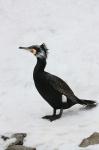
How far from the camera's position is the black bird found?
430 inches

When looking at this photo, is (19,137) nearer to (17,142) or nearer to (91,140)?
(17,142)

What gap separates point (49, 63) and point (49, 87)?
303cm

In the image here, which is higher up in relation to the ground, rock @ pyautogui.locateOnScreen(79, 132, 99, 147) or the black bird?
the black bird

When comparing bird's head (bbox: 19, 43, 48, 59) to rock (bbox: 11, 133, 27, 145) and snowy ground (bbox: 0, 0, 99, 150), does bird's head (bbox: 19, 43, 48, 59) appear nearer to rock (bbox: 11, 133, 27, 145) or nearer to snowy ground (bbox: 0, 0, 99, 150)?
snowy ground (bbox: 0, 0, 99, 150)

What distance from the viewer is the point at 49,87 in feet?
35.9

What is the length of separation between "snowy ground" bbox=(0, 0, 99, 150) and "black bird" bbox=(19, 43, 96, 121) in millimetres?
225

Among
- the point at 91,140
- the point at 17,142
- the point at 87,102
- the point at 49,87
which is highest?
the point at 49,87

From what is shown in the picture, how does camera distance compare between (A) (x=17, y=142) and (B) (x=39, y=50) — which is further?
(B) (x=39, y=50)

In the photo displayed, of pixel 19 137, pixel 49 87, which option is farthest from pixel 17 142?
pixel 49 87

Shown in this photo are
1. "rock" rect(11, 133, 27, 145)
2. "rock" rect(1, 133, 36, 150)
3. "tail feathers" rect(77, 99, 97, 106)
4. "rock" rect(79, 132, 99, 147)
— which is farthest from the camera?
"tail feathers" rect(77, 99, 97, 106)

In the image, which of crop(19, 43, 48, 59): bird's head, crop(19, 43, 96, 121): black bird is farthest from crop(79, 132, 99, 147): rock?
crop(19, 43, 48, 59): bird's head

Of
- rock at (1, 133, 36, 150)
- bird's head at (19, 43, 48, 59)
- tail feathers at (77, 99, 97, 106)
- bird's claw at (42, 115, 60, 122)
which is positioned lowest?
rock at (1, 133, 36, 150)

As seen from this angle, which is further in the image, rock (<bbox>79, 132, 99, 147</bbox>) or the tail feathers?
the tail feathers

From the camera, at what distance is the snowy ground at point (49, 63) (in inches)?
395
